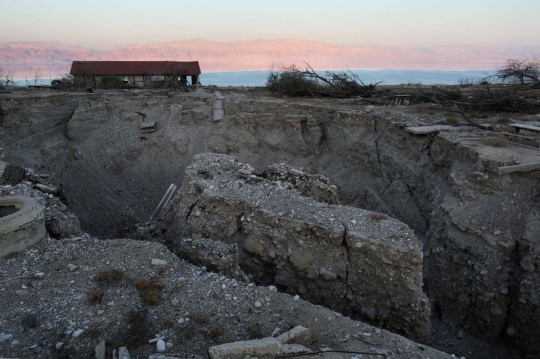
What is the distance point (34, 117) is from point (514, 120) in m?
17.9

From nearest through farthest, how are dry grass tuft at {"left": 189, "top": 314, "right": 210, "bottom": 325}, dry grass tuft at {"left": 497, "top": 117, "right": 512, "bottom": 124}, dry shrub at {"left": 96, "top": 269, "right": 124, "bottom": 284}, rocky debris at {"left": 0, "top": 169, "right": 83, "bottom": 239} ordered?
dry grass tuft at {"left": 189, "top": 314, "right": 210, "bottom": 325} < dry shrub at {"left": 96, "top": 269, "right": 124, "bottom": 284} < rocky debris at {"left": 0, "top": 169, "right": 83, "bottom": 239} < dry grass tuft at {"left": 497, "top": 117, "right": 512, "bottom": 124}

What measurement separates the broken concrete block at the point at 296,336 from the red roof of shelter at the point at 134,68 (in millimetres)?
19217

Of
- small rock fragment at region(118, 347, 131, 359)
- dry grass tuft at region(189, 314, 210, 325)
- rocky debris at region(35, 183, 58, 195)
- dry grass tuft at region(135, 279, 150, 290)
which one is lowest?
small rock fragment at region(118, 347, 131, 359)

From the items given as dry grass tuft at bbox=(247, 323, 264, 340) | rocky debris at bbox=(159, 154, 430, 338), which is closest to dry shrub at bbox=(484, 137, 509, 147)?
rocky debris at bbox=(159, 154, 430, 338)

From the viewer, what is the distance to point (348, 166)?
1428 cm

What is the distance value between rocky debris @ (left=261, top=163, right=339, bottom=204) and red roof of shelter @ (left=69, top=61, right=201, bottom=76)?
14417mm

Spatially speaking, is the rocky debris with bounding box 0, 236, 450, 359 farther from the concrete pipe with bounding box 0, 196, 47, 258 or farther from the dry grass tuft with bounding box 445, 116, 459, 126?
the dry grass tuft with bounding box 445, 116, 459, 126

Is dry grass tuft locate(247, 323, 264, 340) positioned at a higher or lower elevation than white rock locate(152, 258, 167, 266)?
lower

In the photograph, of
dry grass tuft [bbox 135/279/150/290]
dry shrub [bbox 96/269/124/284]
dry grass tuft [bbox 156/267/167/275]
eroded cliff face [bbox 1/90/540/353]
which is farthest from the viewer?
eroded cliff face [bbox 1/90/540/353]

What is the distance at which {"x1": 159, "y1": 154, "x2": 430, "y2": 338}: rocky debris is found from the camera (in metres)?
6.35

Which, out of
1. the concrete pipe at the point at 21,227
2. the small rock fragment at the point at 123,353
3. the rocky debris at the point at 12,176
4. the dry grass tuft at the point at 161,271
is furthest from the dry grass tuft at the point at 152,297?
the rocky debris at the point at 12,176

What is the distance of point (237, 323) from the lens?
4.87 metres

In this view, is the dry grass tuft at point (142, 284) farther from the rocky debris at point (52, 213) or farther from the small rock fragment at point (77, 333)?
the rocky debris at point (52, 213)

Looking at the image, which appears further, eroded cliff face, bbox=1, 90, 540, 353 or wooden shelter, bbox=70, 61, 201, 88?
wooden shelter, bbox=70, 61, 201, 88
